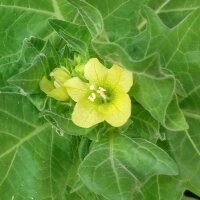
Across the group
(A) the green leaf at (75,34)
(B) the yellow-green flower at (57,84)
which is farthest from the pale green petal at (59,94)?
(A) the green leaf at (75,34)

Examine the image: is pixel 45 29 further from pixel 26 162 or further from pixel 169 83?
pixel 169 83

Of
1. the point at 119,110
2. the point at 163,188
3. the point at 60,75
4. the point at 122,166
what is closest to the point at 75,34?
the point at 60,75

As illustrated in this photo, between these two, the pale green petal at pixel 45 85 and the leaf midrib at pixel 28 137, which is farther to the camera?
the leaf midrib at pixel 28 137

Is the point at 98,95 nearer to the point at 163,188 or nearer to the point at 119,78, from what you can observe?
the point at 119,78

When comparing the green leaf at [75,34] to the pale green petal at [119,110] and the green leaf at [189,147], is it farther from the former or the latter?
the green leaf at [189,147]

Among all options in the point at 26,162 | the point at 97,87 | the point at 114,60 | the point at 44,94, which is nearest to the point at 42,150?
the point at 26,162

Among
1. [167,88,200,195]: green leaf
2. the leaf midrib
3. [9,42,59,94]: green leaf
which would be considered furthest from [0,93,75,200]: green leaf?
[167,88,200,195]: green leaf

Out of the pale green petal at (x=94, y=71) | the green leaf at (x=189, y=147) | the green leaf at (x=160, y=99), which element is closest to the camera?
the green leaf at (x=160, y=99)
